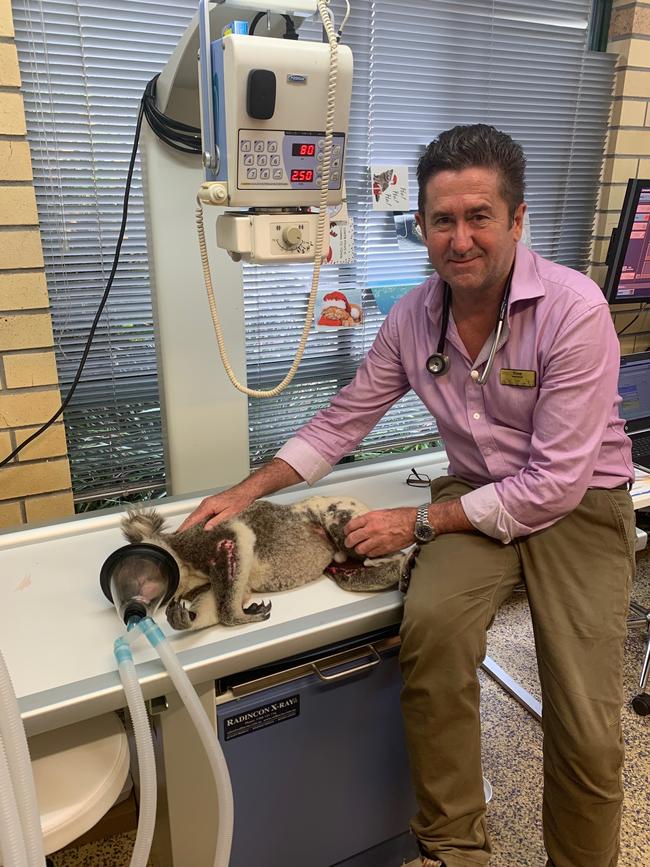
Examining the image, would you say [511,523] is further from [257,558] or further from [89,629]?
[89,629]

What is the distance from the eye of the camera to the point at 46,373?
1612 mm

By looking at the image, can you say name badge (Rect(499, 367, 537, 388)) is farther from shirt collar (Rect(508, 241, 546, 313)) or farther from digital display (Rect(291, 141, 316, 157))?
digital display (Rect(291, 141, 316, 157))

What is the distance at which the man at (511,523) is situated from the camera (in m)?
1.14

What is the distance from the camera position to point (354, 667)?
46.4 inches

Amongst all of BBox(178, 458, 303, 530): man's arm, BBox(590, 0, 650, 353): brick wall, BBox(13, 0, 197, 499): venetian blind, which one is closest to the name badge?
BBox(178, 458, 303, 530): man's arm

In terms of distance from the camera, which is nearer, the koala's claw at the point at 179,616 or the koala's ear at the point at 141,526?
the koala's claw at the point at 179,616

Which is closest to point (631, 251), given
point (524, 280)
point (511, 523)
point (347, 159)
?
point (347, 159)

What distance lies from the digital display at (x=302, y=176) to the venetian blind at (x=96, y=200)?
34.2 inches

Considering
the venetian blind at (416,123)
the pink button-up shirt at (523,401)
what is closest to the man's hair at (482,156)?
the pink button-up shirt at (523,401)

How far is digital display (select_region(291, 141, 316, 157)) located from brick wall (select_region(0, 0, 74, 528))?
0.76 m

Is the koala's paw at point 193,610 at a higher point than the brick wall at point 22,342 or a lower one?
lower

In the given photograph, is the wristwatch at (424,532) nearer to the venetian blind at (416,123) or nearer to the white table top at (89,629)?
the white table top at (89,629)

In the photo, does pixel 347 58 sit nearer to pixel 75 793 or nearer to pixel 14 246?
pixel 14 246

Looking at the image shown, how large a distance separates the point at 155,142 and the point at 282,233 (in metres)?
0.45
